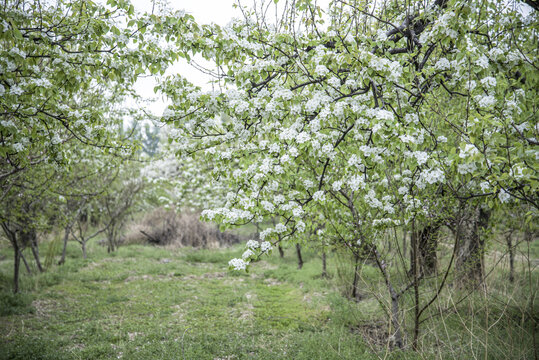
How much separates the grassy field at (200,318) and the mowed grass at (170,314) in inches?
0.8

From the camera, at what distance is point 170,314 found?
6617 millimetres

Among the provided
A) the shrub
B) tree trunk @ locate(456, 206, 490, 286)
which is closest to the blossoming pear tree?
tree trunk @ locate(456, 206, 490, 286)

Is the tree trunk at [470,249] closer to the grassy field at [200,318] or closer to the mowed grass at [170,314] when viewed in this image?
the grassy field at [200,318]

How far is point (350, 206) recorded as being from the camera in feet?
15.1

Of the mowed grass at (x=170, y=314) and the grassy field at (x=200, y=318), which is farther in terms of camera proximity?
the mowed grass at (x=170, y=314)

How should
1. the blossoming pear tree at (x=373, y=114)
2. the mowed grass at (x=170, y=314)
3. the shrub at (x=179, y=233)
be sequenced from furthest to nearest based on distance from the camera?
the shrub at (x=179, y=233) → the mowed grass at (x=170, y=314) → the blossoming pear tree at (x=373, y=114)

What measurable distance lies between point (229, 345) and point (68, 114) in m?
3.94

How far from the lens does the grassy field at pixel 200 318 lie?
184 inches

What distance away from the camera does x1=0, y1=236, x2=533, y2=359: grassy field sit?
15.3ft

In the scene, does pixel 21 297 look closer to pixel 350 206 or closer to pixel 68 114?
pixel 68 114

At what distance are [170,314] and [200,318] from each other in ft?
2.25

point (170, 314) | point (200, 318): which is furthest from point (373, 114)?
point (170, 314)

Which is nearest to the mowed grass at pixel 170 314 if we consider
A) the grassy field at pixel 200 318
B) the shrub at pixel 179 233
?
the grassy field at pixel 200 318

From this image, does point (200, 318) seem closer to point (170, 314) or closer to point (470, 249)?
point (170, 314)
